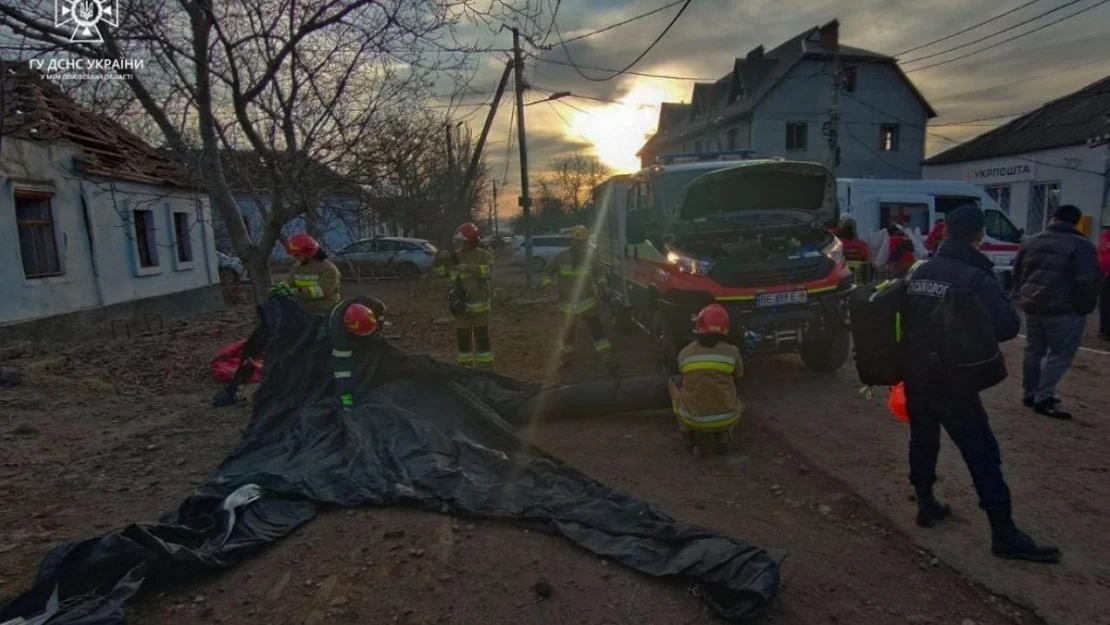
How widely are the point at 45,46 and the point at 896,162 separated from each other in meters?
36.6

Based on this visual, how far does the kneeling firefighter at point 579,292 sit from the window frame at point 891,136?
105ft

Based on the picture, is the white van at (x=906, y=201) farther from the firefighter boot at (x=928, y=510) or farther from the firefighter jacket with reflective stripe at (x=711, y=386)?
the firefighter boot at (x=928, y=510)

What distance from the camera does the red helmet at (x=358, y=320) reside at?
5.39 meters

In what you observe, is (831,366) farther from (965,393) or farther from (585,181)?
(585,181)

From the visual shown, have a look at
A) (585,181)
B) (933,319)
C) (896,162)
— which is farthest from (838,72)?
(585,181)

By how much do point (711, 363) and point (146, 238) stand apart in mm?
14965

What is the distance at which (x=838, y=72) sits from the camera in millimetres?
20391

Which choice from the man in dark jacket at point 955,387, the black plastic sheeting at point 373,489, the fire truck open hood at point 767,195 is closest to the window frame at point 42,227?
the black plastic sheeting at point 373,489

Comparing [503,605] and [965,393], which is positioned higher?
[965,393]

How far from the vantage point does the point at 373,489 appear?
402 cm

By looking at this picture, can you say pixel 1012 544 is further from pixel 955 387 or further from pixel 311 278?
pixel 311 278

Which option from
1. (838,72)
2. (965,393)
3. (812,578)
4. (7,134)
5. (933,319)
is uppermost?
(838,72)

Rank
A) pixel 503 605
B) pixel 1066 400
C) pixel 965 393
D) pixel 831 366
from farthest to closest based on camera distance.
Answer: pixel 831 366, pixel 1066 400, pixel 965 393, pixel 503 605

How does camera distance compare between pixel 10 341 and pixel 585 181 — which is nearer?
pixel 10 341
